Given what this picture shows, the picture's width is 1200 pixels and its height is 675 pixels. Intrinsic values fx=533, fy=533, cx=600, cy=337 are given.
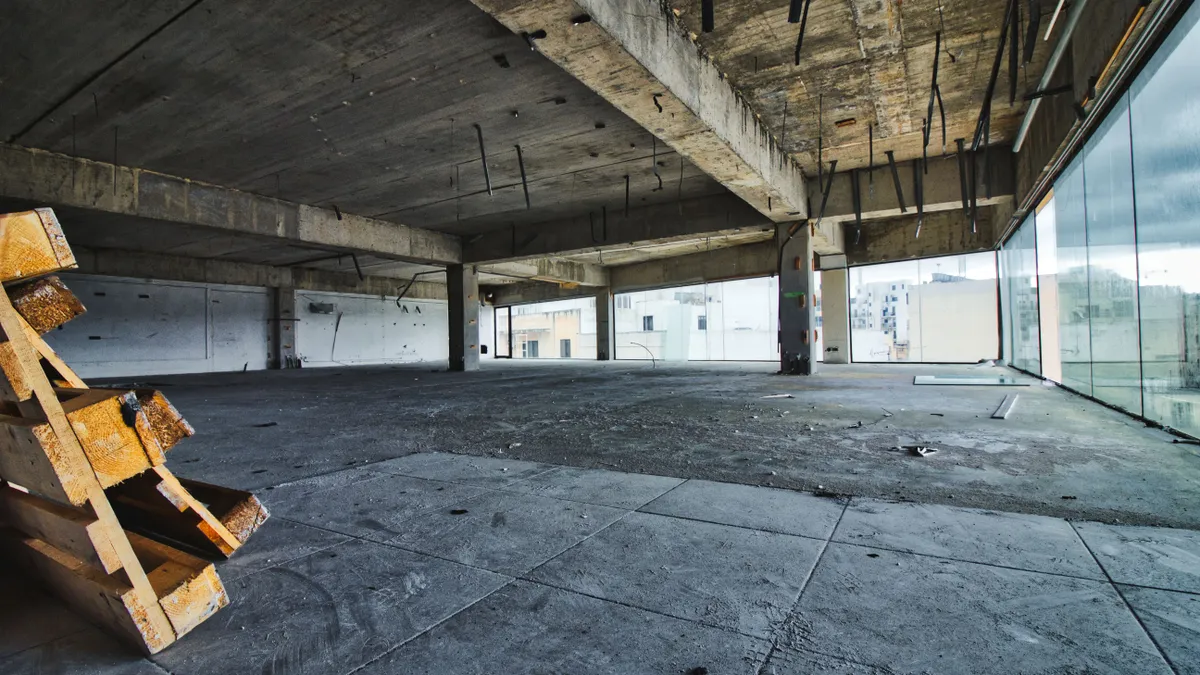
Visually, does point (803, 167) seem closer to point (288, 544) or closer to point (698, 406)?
point (698, 406)

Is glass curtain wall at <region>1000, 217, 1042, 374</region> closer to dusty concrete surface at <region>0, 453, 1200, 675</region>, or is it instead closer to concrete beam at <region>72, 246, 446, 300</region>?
dusty concrete surface at <region>0, 453, 1200, 675</region>

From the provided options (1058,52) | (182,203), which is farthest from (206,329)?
(1058,52)

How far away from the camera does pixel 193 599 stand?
1.66 meters

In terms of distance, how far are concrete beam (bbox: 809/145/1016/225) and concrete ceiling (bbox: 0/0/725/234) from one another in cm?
296

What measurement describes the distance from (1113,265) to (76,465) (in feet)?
26.6

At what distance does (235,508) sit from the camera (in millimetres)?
2207

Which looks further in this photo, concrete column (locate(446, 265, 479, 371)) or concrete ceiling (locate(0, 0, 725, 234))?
concrete column (locate(446, 265, 479, 371))

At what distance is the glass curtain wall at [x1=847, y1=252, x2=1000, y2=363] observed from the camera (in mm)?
16422

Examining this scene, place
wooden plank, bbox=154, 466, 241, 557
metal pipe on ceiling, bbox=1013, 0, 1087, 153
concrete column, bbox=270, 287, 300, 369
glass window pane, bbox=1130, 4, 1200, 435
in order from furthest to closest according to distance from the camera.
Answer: concrete column, bbox=270, 287, 300, 369 < metal pipe on ceiling, bbox=1013, 0, 1087, 153 < glass window pane, bbox=1130, 4, 1200, 435 < wooden plank, bbox=154, 466, 241, 557

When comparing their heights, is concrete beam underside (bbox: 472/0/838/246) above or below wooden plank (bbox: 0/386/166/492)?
above

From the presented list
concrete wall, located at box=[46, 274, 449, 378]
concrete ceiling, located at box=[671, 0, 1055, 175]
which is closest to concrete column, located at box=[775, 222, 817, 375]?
concrete ceiling, located at box=[671, 0, 1055, 175]

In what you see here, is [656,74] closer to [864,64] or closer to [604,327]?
[864,64]

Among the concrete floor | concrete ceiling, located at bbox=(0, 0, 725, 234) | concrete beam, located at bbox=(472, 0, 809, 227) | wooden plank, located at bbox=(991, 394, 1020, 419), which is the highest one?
concrete ceiling, located at bbox=(0, 0, 725, 234)

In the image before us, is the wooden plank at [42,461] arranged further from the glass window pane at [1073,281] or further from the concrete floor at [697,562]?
the glass window pane at [1073,281]
